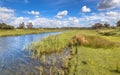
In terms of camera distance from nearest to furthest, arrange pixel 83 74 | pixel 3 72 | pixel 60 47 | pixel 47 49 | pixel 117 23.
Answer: pixel 83 74
pixel 3 72
pixel 47 49
pixel 60 47
pixel 117 23

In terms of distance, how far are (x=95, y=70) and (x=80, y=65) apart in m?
1.84

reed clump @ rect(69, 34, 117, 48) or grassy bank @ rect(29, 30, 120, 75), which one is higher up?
reed clump @ rect(69, 34, 117, 48)

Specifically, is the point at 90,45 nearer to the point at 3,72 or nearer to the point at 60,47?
the point at 60,47

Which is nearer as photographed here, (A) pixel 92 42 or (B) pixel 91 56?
(B) pixel 91 56

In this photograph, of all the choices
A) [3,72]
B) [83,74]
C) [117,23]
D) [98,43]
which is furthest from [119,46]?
[117,23]

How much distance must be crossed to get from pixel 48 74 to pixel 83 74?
2.44 meters

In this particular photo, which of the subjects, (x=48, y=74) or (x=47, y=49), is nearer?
(x=48, y=74)

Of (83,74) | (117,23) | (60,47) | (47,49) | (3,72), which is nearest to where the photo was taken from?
(83,74)

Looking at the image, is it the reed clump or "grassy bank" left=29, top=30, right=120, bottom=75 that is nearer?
"grassy bank" left=29, top=30, right=120, bottom=75

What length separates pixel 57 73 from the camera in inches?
476

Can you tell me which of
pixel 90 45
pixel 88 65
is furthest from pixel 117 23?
pixel 88 65

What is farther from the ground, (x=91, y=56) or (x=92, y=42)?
(x=92, y=42)

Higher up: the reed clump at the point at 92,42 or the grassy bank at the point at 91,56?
the reed clump at the point at 92,42

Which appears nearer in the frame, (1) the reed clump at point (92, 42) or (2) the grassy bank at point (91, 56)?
(2) the grassy bank at point (91, 56)
